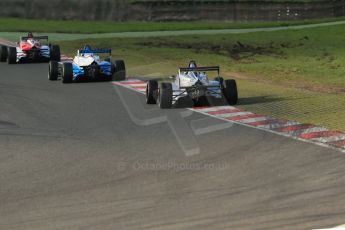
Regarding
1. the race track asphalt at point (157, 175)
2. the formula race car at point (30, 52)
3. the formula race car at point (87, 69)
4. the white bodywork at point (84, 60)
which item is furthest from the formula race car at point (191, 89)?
the formula race car at point (30, 52)

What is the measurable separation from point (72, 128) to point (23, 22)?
3054 centimetres

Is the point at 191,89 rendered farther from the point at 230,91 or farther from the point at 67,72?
the point at 67,72

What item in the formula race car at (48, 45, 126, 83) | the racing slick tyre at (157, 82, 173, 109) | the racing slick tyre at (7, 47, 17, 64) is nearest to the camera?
the racing slick tyre at (157, 82, 173, 109)

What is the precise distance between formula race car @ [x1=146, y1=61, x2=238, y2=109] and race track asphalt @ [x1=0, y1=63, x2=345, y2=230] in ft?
1.62

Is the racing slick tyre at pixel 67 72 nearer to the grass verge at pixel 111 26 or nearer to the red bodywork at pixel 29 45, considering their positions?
the red bodywork at pixel 29 45

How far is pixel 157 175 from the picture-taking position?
9375 mm

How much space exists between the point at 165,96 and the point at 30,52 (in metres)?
11.4

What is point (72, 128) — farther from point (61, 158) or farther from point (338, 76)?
point (338, 76)

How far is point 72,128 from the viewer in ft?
42.8

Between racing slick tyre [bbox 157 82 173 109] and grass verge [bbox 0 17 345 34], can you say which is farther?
grass verge [bbox 0 17 345 34]

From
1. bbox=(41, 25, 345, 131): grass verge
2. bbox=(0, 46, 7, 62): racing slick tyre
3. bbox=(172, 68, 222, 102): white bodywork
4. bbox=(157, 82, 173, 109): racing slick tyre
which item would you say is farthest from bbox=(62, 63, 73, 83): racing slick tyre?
bbox=(0, 46, 7, 62): racing slick tyre

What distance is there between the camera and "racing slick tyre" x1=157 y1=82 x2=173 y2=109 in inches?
591

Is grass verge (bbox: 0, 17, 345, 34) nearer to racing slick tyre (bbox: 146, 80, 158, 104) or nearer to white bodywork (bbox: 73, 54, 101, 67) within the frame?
white bodywork (bbox: 73, 54, 101, 67)

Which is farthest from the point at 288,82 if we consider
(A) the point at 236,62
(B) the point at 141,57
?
(B) the point at 141,57
